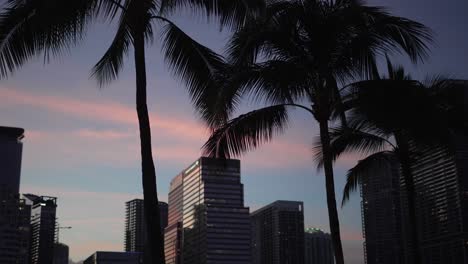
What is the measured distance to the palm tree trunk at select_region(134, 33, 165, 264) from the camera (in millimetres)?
10344

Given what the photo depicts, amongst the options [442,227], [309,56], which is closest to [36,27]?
[309,56]

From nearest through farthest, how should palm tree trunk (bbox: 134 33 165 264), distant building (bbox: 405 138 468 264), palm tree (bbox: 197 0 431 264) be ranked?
palm tree trunk (bbox: 134 33 165 264)
palm tree (bbox: 197 0 431 264)
distant building (bbox: 405 138 468 264)

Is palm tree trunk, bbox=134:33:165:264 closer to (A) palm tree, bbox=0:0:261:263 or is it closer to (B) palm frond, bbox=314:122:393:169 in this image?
(A) palm tree, bbox=0:0:261:263

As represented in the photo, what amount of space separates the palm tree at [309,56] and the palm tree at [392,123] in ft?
1.95

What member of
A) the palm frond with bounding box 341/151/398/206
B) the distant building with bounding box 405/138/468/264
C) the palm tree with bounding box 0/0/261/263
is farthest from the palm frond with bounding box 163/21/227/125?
the distant building with bounding box 405/138/468/264

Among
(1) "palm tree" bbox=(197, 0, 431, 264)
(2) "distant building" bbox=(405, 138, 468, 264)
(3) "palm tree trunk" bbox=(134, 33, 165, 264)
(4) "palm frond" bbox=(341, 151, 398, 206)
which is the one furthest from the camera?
(2) "distant building" bbox=(405, 138, 468, 264)

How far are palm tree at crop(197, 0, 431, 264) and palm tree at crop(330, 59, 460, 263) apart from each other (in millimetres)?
595

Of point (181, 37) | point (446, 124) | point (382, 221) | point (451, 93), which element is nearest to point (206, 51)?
point (181, 37)

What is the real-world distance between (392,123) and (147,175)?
686 cm

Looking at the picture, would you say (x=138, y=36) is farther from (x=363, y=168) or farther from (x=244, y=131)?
(x=363, y=168)

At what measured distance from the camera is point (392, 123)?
15.4 m

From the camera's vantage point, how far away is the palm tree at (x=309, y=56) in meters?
13.6

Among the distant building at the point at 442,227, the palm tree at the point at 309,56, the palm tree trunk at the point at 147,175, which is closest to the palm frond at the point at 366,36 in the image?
the palm tree at the point at 309,56

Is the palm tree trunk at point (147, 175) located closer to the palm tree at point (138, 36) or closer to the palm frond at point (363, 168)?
the palm tree at point (138, 36)
